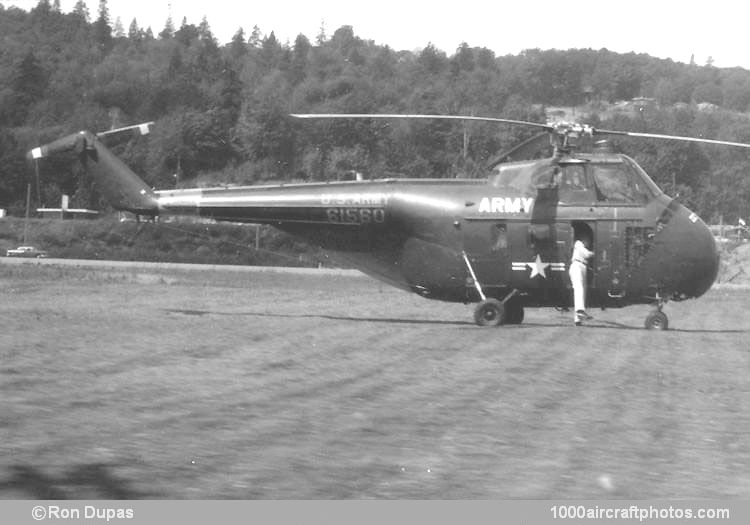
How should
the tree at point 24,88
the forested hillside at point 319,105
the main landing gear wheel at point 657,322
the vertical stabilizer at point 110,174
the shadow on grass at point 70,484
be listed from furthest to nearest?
1. the tree at point 24,88
2. the forested hillside at point 319,105
3. the vertical stabilizer at point 110,174
4. the main landing gear wheel at point 657,322
5. the shadow on grass at point 70,484

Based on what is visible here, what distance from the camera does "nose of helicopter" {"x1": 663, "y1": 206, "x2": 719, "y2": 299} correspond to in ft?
63.9

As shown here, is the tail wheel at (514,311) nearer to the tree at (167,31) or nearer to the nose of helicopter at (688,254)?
the nose of helicopter at (688,254)

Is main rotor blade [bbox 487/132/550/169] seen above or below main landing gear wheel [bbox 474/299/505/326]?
above

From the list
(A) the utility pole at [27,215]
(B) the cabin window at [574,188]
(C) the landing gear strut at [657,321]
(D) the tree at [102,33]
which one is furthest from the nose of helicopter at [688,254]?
(D) the tree at [102,33]

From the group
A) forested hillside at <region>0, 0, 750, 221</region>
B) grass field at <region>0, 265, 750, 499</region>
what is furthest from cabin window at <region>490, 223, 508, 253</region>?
forested hillside at <region>0, 0, 750, 221</region>

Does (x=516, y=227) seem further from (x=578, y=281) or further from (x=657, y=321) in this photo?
(x=657, y=321)

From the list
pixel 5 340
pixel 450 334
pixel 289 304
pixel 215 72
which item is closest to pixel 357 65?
pixel 215 72

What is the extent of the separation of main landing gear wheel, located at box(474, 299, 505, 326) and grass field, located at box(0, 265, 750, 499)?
3205mm

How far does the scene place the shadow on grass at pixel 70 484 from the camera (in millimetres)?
5691

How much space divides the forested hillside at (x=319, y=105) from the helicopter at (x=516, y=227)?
1487 centimetres

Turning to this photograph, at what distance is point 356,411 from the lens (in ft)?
28.1

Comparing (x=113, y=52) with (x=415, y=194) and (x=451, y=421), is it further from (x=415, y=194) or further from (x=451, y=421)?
(x=451, y=421)

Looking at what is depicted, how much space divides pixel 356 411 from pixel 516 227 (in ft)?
37.8

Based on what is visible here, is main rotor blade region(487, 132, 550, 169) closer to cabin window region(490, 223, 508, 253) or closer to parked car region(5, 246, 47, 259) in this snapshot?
cabin window region(490, 223, 508, 253)
